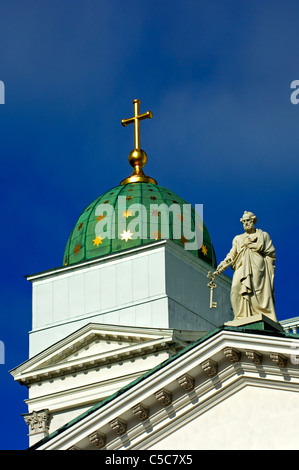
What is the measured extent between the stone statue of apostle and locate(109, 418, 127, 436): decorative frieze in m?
3.66

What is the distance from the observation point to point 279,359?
1425 inches

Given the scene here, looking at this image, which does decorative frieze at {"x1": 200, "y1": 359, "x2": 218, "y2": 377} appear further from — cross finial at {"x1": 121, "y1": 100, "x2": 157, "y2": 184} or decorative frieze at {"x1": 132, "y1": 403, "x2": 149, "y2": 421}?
cross finial at {"x1": 121, "y1": 100, "x2": 157, "y2": 184}

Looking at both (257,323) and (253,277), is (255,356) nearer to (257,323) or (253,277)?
(257,323)

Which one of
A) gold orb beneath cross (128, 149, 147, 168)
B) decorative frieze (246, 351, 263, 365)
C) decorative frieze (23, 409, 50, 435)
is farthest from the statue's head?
gold orb beneath cross (128, 149, 147, 168)

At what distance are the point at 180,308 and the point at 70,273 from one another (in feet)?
15.5

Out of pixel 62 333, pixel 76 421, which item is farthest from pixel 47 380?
pixel 76 421

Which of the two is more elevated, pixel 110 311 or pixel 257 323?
pixel 110 311

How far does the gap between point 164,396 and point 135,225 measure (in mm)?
22796

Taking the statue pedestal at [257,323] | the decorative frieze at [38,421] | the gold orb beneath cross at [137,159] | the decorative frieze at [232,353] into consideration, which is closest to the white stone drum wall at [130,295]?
the decorative frieze at [38,421]

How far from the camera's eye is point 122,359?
184 feet

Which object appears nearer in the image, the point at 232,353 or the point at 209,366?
the point at 232,353

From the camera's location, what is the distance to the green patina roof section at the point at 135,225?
196 ft

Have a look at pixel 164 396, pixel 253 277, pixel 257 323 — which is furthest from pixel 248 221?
pixel 164 396
